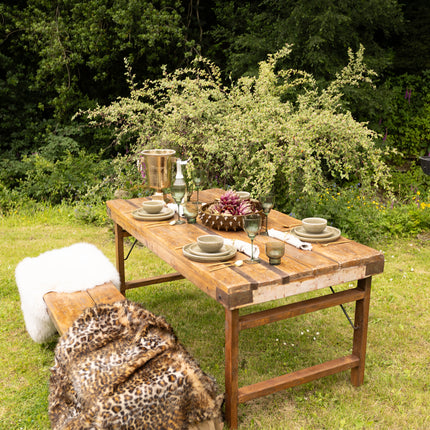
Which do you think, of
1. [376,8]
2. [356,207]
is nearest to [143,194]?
[356,207]

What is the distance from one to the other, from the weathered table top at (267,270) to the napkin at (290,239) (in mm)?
29

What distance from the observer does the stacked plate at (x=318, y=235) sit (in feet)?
8.86

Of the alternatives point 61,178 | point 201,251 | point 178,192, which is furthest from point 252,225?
point 61,178

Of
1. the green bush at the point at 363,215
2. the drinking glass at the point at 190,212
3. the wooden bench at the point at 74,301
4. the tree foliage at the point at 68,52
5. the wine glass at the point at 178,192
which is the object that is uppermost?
the tree foliage at the point at 68,52

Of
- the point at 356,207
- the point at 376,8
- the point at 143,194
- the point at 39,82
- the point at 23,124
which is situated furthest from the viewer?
the point at 23,124

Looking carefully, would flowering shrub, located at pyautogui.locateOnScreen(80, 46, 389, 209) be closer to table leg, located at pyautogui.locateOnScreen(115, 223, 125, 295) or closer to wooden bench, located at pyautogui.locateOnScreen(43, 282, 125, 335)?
table leg, located at pyautogui.locateOnScreen(115, 223, 125, 295)

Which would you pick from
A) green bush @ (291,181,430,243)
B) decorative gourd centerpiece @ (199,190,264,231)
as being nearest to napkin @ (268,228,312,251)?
decorative gourd centerpiece @ (199,190,264,231)

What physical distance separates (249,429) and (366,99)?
229 inches

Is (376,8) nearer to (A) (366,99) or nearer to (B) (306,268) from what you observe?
(A) (366,99)

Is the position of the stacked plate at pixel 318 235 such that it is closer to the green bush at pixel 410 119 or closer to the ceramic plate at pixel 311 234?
the ceramic plate at pixel 311 234

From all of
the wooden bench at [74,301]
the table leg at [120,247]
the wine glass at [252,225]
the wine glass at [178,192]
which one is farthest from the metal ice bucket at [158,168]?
the wine glass at [252,225]

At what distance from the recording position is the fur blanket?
199 cm

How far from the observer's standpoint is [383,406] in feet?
8.46

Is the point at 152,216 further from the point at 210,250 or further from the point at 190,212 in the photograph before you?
the point at 210,250
